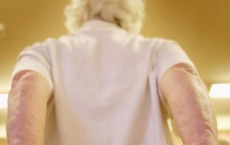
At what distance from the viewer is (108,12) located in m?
1.04

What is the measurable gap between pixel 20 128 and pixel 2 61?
1.70m

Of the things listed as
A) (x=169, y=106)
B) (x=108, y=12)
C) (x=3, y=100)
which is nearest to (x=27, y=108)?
(x=169, y=106)

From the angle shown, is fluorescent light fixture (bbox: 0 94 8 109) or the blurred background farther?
fluorescent light fixture (bbox: 0 94 8 109)

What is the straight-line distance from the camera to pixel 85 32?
0.96m

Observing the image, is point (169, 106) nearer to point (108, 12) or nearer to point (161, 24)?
point (108, 12)

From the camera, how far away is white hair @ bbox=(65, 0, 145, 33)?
1.04 meters

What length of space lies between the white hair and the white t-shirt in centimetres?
17

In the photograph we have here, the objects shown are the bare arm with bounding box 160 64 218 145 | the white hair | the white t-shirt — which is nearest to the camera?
the bare arm with bounding box 160 64 218 145

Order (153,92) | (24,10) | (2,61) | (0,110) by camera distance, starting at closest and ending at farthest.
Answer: (153,92) < (24,10) < (2,61) < (0,110)

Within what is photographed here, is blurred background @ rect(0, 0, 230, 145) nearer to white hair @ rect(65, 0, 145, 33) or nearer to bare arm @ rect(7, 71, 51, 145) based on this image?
white hair @ rect(65, 0, 145, 33)

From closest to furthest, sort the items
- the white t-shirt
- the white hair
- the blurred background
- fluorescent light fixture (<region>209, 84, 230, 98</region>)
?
the white t-shirt, the white hair, the blurred background, fluorescent light fixture (<region>209, 84, 230, 98</region>)

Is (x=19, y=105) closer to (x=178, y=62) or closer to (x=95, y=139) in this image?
(x=95, y=139)

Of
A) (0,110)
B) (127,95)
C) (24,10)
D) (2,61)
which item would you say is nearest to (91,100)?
(127,95)

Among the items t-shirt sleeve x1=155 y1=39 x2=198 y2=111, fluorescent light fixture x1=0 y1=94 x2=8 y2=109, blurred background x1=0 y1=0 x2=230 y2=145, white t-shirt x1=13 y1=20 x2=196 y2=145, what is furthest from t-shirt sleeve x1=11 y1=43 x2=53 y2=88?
fluorescent light fixture x1=0 y1=94 x2=8 y2=109
